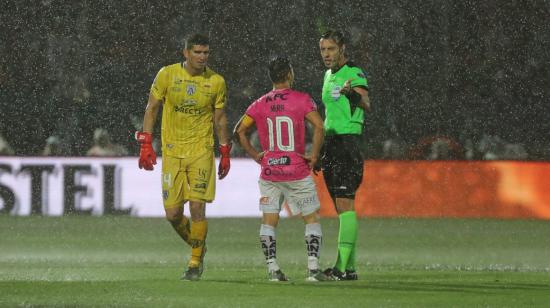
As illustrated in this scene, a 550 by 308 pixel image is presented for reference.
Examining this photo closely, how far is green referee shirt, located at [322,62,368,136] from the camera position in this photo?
11.2 metres

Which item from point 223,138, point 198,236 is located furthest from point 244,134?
point 198,236

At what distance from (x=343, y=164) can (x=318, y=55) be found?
19236 millimetres

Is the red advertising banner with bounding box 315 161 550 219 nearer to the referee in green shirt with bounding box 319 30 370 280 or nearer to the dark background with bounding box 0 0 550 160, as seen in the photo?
the dark background with bounding box 0 0 550 160

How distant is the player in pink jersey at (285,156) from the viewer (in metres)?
10.8

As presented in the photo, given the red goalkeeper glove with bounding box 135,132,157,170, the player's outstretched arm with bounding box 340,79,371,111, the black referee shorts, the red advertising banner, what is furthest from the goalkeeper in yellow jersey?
the red advertising banner

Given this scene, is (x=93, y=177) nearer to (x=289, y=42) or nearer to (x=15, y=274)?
(x=289, y=42)

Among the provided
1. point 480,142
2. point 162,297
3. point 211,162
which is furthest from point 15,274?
point 480,142

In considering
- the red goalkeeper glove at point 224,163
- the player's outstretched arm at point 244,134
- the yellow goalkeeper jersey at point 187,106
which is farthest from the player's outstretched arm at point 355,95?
the red goalkeeper glove at point 224,163

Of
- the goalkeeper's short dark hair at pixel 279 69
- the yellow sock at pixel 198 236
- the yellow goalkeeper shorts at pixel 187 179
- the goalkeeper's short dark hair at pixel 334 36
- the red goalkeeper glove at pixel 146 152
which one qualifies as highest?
the goalkeeper's short dark hair at pixel 334 36

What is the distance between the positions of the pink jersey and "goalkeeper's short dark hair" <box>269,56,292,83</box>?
0.11m

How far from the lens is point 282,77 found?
1082cm

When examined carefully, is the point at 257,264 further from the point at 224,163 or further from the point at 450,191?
the point at 450,191

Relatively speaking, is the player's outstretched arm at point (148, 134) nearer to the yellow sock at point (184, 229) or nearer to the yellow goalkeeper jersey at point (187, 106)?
the yellow goalkeeper jersey at point (187, 106)

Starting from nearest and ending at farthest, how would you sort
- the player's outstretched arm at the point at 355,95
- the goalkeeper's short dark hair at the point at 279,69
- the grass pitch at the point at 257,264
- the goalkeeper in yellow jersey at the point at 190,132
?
1. the grass pitch at the point at 257,264
2. the goalkeeper's short dark hair at the point at 279,69
3. the player's outstretched arm at the point at 355,95
4. the goalkeeper in yellow jersey at the point at 190,132
